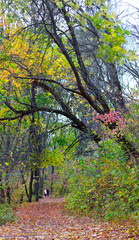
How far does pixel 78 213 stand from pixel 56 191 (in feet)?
56.8

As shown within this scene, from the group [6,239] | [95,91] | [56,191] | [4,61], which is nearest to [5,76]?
[4,61]

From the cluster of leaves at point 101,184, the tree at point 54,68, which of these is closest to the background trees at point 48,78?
the tree at point 54,68

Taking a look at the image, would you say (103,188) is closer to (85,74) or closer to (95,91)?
(95,91)

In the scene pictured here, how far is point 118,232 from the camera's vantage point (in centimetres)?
473

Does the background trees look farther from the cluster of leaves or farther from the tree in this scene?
the cluster of leaves

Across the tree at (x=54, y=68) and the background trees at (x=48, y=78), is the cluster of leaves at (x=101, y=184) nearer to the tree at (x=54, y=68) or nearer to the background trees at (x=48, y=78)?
the background trees at (x=48, y=78)

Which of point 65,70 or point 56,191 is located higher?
point 65,70

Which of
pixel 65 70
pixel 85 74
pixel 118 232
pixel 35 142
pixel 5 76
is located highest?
pixel 65 70

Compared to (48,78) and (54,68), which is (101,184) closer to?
(48,78)

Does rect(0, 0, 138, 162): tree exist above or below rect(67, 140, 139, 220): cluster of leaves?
above

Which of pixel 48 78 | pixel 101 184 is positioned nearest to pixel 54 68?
pixel 48 78

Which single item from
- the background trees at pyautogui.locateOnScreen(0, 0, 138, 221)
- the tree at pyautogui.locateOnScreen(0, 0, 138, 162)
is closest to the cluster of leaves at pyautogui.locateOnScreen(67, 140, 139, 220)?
the background trees at pyautogui.locateOnScreen(0, 0, 138, 221)

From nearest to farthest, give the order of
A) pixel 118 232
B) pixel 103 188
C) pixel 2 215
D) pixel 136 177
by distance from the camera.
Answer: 1. pixel 136 177
2. pixel 118 232
3. pixel 103 188
4. pixel 2 215

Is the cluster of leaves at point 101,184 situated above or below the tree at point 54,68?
below
